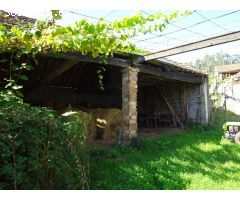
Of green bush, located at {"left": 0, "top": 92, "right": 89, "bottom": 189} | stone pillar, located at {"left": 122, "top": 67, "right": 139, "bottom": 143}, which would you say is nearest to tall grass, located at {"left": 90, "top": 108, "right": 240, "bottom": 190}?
stone pillar, located at {"left": 122, "top": 67, "right": 139, "bottom": 143}

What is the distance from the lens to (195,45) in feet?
27.1

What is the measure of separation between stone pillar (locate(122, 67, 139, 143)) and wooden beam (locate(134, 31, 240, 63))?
0.58 meters

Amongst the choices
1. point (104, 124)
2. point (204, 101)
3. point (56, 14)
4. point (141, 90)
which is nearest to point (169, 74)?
point (204, 101)

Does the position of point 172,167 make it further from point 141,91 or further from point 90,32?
point 141,91

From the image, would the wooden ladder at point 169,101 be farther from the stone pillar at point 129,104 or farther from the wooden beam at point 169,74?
the stone pillar at point 129,104

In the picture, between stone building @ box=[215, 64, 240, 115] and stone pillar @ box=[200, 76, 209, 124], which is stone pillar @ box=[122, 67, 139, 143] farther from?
stone building @ box=[215, 64, 240, 115]

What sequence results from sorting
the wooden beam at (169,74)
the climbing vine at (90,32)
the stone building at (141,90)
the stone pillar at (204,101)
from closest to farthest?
the climbing vine at (90,32) → the wooden beam at (169,74) → the stone building at (141,90) → the stone pillar at (204,101)

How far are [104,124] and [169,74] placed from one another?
326 cm

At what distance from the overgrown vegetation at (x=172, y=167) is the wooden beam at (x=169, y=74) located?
8.37ft

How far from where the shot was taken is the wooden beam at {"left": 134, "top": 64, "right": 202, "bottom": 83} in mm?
10300

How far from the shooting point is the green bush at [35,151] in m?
3.81

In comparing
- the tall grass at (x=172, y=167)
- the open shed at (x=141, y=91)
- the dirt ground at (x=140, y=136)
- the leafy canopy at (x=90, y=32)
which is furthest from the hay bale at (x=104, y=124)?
the leafy canopy at (x=90, y=32)
